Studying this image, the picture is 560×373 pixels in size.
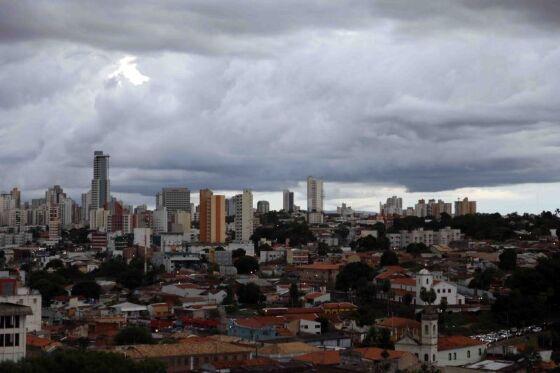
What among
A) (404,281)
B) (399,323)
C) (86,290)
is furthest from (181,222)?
(399,323)

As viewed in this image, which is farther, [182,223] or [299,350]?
[182,223]

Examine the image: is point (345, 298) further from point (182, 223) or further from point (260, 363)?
point (182, 223)

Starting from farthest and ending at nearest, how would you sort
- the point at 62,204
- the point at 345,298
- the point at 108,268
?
the point at 62,204 → the point at 108,268 → the point at 345,298

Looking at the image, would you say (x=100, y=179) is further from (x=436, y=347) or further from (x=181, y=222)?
(x=436, y=347)

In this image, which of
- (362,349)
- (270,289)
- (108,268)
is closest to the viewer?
(362,349)

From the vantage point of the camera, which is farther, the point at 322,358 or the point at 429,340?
the point at 429,340

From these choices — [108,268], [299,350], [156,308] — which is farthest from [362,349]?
[108,268]
